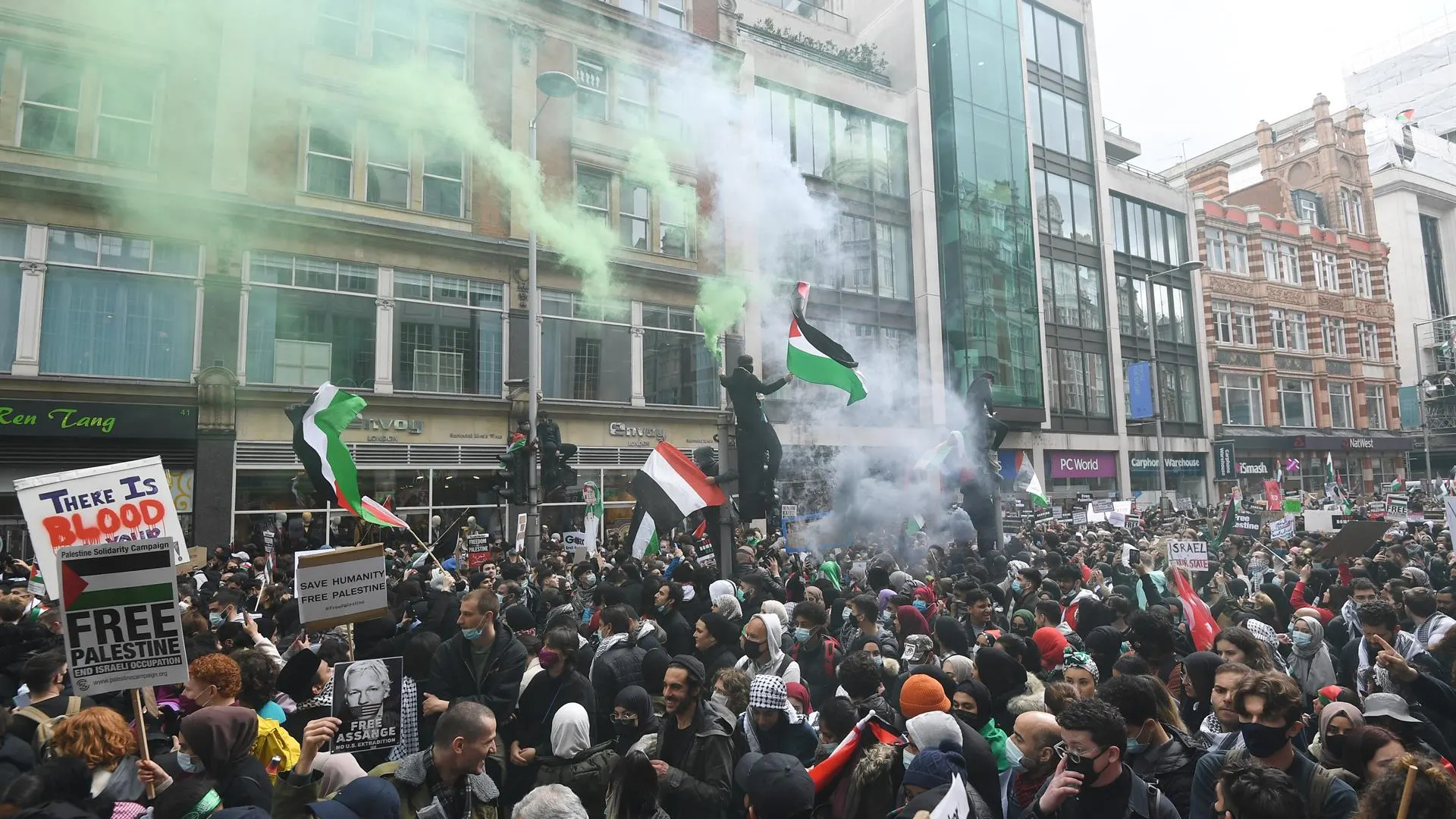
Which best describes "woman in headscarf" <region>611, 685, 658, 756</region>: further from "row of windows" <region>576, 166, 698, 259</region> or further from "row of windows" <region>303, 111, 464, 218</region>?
"row of windows" <region>576, 166, 698, 259</region>

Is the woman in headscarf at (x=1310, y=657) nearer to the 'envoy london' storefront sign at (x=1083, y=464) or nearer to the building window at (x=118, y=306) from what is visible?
the building window at (x=118, y=306)

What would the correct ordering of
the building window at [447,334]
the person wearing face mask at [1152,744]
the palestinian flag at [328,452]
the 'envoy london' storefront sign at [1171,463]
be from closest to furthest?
1. the person wearing face mask at [1152,744]
2. the palestinian flag at [328,452]
3. the building window at [447,334]
4. the 'envoy london' storefront sign at [1171,463]

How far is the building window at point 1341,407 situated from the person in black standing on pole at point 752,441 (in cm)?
4594

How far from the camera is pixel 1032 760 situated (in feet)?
12.4

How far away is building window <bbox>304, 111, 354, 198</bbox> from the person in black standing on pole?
14.9 metres

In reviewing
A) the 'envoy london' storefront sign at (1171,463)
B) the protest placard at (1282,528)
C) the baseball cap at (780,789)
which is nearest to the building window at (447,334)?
the protest placard at (1282,528)

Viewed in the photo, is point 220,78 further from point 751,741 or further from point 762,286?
point 751,741

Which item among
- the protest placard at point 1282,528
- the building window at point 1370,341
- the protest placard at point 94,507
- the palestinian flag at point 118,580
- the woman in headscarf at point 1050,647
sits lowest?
the woman in headscarf at point 1050,647

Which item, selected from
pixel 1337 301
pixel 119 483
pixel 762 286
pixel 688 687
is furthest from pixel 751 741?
pixel 1337 301

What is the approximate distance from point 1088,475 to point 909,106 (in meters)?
17.2

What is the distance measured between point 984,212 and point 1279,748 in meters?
31.8

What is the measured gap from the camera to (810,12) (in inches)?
1330

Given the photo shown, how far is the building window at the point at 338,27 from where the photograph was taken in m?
20.5

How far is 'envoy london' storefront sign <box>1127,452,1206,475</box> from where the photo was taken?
121 ft
